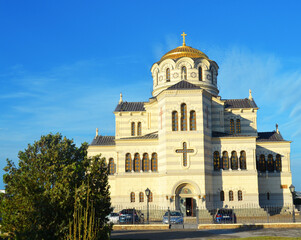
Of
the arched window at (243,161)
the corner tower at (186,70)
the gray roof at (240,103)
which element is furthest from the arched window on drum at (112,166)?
the gray roof at (240,103)

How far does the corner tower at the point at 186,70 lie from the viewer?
4178cm

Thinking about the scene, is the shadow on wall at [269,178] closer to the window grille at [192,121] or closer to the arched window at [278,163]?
the arched window at [278,163]

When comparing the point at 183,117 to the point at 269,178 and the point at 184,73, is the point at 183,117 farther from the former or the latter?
the point at 269,178

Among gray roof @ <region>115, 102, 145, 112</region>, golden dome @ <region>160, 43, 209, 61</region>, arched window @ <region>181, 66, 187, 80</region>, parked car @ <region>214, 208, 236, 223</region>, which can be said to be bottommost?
parked car @ <region>214, 208, 236, 223</region>

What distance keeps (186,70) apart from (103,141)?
13.6 metres

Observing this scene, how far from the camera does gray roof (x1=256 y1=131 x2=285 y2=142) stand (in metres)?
41.2

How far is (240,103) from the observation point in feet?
146

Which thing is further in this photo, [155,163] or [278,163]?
[278,163]

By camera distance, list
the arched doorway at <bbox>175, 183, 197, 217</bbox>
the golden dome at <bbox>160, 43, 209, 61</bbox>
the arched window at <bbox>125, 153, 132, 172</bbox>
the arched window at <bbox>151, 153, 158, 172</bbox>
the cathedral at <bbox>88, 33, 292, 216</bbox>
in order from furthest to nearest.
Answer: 1. the golden dome at <bbox>160, 43, 209, 61</bbox>
2. the arched window at <bbox>125, 153, 132, 172</bbox>
3. the arched window at <bbox>151, 153, 158, 172</bbox>
4. the cathedral at <bbox>88, 33, 292, 216</bbox>
5. the arched doorway at <bbox>175, 183, 197, 217</bbox>

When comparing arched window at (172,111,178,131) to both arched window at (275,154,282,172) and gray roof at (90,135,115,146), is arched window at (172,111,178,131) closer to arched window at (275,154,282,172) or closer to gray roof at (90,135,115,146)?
gray roof at (90,135,115,146)

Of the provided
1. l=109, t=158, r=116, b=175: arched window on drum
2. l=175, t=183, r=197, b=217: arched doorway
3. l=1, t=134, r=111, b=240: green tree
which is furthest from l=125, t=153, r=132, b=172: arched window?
l=1, t=134, r=111, b=240: green tree

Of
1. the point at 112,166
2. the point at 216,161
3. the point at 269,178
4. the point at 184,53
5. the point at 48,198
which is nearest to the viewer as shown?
the point at 48,198

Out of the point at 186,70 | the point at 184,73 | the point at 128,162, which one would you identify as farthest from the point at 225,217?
the point at 186,70

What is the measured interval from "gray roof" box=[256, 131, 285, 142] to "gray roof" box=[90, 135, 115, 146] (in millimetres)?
17742
